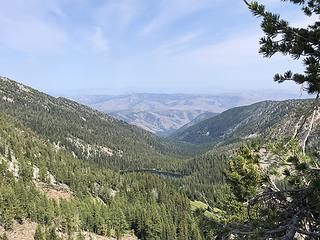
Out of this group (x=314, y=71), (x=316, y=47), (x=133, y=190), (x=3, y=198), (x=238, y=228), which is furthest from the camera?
(x=133, y=190)

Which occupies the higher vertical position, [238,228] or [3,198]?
[238,228]

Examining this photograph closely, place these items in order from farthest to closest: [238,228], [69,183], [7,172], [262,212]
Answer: [69,183] < [7,172] < [262,212] < [238,228]

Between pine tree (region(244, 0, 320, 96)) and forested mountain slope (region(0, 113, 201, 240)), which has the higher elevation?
pine tree (region(244, 0, 320, 96))

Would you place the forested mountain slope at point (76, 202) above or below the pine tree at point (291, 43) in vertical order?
below

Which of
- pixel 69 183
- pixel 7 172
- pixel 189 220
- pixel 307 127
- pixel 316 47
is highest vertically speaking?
pixel 316 47

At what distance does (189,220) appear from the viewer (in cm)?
15112

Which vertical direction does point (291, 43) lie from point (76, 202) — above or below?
above

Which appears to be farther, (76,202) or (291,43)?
(76,202)

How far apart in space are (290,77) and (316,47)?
1.49 meters

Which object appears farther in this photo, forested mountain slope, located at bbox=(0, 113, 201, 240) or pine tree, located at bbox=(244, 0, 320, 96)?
forested mountain slope, located at bbox=(0, 113, 201, 240)

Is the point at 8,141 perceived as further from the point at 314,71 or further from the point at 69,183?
the point at 314,71

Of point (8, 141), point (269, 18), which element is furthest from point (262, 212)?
point (8, 141)

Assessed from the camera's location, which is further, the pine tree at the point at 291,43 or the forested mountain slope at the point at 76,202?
the forested mountain slope at the point at 76,202

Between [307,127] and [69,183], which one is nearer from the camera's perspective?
[307,127]
